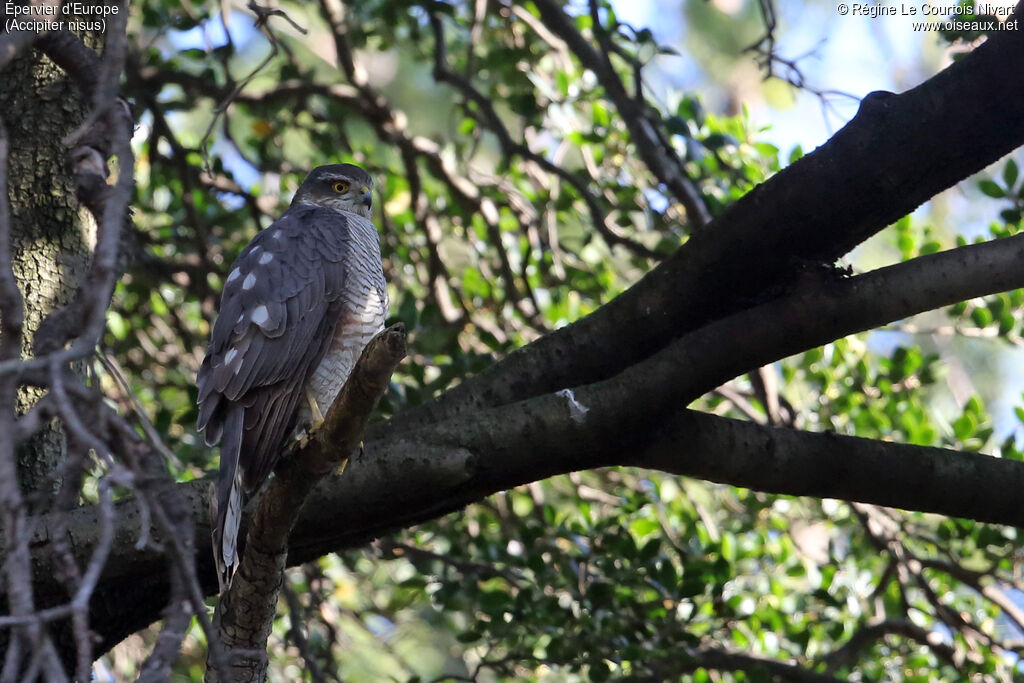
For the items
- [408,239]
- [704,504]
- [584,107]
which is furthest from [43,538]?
[704,504]

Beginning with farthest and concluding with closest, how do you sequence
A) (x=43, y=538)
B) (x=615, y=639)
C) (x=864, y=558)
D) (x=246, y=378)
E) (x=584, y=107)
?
(x=584, y=107) → (x=864, y=558) → (x=615, y=639) → (x=246, y=378) → (x=43, y=538)

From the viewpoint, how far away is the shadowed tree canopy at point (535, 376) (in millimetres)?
2529

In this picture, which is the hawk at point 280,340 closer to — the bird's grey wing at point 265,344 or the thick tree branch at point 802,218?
the bird's grey wing at point 265,344

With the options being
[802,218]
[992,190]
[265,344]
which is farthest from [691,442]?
[992,190]

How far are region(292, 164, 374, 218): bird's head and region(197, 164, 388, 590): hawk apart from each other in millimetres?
416

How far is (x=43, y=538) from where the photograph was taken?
298 centimetres

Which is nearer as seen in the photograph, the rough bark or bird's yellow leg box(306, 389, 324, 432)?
the rough bark

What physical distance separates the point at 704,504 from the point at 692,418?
14.0 feet

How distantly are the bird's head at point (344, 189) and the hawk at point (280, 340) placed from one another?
1.37ft

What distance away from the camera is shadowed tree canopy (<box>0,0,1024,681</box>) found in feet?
8.30

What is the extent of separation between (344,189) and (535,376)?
1.95 meters

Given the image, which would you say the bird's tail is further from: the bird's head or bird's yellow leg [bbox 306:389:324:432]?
the bird's head

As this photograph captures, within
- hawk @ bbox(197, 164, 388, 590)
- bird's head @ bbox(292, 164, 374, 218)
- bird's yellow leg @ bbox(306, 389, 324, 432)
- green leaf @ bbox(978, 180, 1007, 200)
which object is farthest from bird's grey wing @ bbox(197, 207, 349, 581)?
green leaf @ bbox(978, 180, 1007, 200)

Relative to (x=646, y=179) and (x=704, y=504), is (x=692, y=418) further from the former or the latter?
(x=704, y=504)
